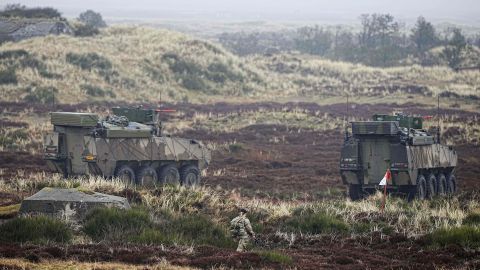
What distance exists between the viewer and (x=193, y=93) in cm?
7156

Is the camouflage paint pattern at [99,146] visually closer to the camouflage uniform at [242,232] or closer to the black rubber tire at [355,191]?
the black rubber tire at [355,191]

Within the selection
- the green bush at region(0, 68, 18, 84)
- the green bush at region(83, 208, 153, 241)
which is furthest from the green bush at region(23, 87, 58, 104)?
the green bush at region(83, 208, 153, 241)

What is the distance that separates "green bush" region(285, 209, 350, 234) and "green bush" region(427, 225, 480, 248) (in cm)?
260

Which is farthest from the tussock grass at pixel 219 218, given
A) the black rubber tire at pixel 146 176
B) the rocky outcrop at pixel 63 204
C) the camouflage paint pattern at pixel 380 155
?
the black rubber tire at pixel 146 176

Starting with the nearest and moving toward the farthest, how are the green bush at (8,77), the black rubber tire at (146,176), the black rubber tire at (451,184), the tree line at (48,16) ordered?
1. the black rubber tire at (146,176)
2. the black rubber tire at (451,184)
3. the green bush at (8,77)
4. the tree line at (48,16)

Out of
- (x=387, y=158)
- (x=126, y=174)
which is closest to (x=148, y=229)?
(x=126, y=174)

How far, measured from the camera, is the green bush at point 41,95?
→ 57656mm

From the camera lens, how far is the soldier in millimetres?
18500

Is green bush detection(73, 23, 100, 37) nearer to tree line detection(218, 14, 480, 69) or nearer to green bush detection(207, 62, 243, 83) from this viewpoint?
green bush detection(207, 62, 243, 83)

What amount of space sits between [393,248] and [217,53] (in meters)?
67.2

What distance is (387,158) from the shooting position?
29.9 meters

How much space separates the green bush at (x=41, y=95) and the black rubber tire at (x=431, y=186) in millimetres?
31519

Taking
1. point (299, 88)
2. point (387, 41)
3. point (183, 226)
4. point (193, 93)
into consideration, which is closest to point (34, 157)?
point (183, 226)

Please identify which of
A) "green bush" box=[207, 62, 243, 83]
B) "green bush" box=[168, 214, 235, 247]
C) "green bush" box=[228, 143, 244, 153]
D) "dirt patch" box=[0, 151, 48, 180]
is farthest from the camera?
"green bush" box=[207, 62, 243, 83]
